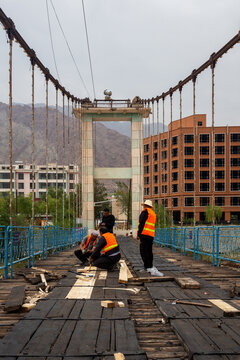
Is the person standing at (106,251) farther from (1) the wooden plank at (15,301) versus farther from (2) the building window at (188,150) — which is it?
(2) the building window at (188,150)

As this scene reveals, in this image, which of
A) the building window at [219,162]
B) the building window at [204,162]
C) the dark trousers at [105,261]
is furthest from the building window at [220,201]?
the dark trousers at [105,261]

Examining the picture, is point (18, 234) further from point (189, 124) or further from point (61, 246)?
point (189, 124)

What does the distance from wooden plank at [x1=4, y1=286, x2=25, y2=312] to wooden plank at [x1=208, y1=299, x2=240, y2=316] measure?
2310mm

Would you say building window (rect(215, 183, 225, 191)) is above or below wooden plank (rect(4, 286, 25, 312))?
above

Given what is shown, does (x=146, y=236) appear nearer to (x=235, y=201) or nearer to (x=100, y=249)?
(x=100, y=249)

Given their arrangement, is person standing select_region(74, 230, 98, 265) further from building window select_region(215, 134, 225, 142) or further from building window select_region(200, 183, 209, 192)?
building window select_region(215, 134, 225, 142)

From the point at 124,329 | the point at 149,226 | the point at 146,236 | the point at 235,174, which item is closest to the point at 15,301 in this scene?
the point at 124,329

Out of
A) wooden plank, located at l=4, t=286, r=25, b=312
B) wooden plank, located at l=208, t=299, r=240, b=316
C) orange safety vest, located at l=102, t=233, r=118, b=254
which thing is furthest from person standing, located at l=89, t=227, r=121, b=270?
wooden plank, located at l=208, t=299, r=240, b=316

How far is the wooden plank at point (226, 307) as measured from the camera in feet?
14.1

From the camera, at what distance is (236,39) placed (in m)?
15.5

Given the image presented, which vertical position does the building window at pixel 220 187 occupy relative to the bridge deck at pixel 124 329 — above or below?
above

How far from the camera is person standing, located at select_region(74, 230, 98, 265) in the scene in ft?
32.9

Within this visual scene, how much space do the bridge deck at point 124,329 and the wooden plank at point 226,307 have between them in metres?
0.05

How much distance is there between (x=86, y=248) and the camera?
Result: 10.2m
